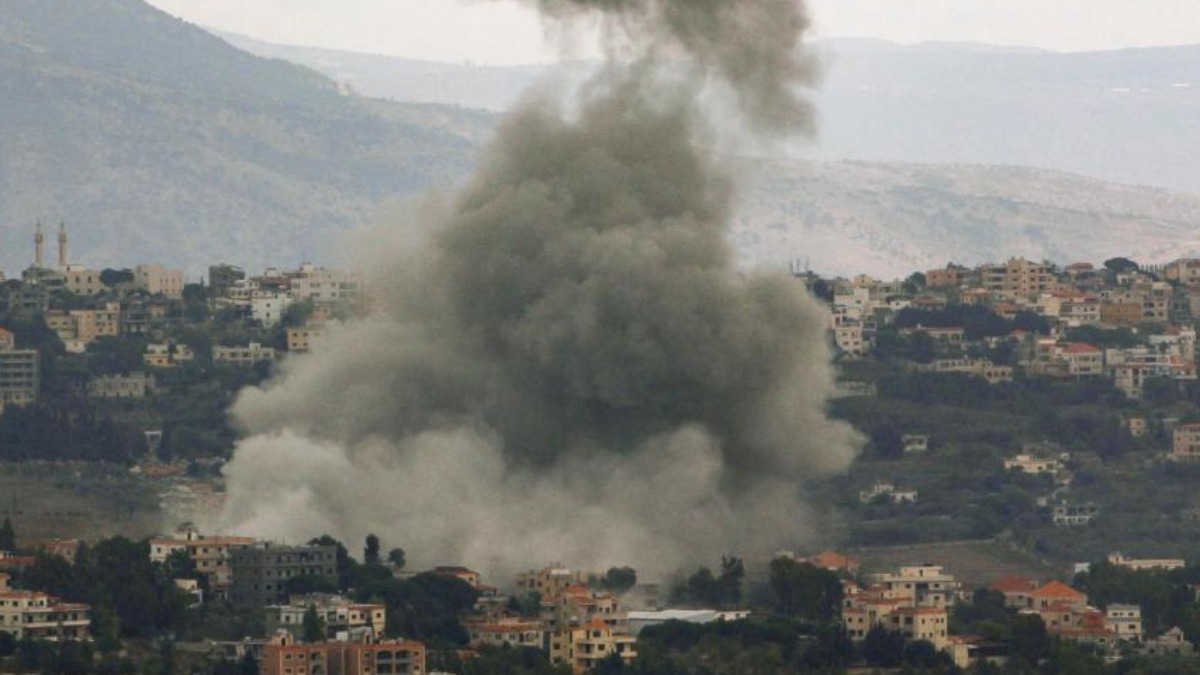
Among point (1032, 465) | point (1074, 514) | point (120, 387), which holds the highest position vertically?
point (120, 387)

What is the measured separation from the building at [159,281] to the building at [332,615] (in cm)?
4300

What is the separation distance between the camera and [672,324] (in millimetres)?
84812

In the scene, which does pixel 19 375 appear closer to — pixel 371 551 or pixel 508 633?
pixel 371 551

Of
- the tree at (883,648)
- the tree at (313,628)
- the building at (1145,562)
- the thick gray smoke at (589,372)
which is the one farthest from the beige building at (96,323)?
the tree at (883,648)

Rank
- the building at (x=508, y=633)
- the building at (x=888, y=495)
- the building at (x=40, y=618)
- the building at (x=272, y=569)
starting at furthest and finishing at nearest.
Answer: the building at (x=888, y=495), the building at (x=272, y=569), the building at (x=508, y=633), the building at (x=40, y=618)

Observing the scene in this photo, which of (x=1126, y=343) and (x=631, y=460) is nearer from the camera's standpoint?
(x=631, y=460)

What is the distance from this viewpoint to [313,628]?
7112 cm

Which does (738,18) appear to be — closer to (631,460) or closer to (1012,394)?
(631,460)

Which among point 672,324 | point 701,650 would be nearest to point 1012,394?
point 672,324

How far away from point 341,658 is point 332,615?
9.76ft

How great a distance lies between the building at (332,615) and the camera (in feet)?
237

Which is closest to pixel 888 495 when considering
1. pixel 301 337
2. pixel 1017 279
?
pixel 301 337

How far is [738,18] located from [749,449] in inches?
267

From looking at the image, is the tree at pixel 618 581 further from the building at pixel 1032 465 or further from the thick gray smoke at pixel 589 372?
the building at pixel 1032 465
